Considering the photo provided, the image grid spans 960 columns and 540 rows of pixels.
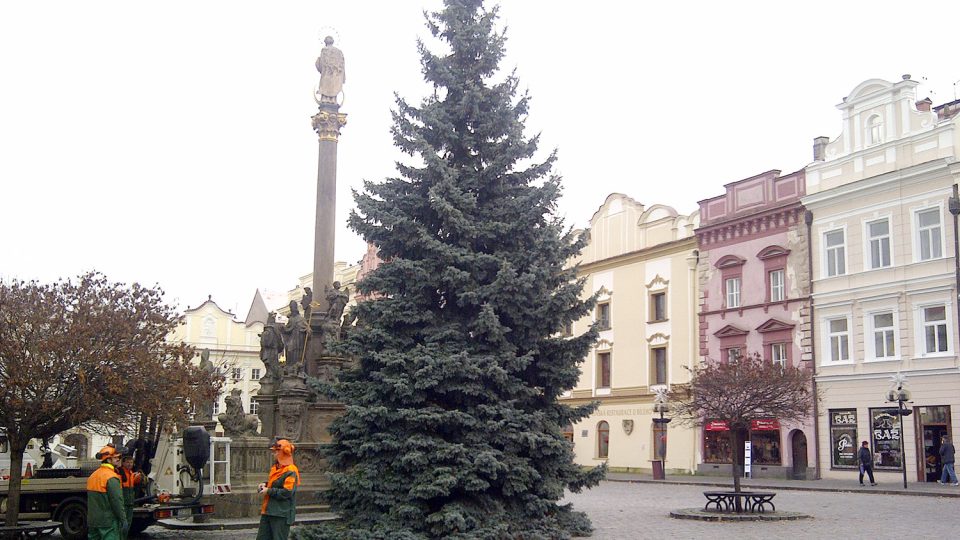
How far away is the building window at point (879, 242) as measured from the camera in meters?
35.3

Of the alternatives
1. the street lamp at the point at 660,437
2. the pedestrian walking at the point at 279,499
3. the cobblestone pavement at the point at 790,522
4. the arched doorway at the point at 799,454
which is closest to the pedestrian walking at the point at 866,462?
the cobblestone pavement at the point at 790,522

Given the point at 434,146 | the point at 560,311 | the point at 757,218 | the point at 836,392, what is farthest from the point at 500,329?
the point at 757,218

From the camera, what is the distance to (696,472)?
41.9 metres

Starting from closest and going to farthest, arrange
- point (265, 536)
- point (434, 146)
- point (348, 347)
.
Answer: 1. point (265, 536)
2. point (348, 347)
3. point (434, 146)

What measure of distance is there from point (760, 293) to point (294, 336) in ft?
76.3

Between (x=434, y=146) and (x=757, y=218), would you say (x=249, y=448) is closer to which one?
(x=434, y=146)

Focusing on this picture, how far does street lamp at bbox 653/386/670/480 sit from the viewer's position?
39719mm

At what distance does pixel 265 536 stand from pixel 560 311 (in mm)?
5166

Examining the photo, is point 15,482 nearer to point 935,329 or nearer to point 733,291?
point 935,329

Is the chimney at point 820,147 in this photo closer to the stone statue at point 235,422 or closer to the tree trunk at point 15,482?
the stone statue at point 235,422

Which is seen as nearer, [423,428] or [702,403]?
[423,428]

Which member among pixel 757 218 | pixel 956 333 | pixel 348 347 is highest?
pixel 757 218

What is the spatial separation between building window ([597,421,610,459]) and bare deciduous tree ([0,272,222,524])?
1333 inches

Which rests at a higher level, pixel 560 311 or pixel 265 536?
pixel 560 311
